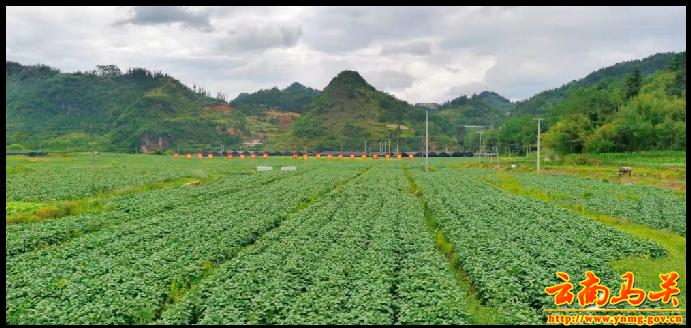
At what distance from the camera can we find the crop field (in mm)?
12023

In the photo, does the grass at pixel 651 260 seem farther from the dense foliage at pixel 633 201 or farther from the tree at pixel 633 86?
the tree at pixel 633 86

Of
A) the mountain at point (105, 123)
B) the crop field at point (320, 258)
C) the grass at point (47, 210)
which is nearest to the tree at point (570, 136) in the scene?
the crop field at point (320, 258)

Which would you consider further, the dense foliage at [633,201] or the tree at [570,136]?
the tree at [570,136]

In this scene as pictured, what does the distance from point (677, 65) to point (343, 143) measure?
96.6m

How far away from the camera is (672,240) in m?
21.7

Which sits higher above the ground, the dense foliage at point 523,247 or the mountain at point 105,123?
the mountain at point 105,123

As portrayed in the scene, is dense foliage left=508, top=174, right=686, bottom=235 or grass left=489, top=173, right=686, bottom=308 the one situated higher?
dense foliage left=508, top=174, right=686, bottom=235

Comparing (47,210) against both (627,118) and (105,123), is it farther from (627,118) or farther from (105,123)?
(105,123)

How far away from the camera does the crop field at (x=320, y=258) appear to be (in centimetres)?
1202

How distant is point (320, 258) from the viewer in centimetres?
1692

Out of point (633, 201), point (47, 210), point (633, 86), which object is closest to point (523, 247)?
point (633, 201)

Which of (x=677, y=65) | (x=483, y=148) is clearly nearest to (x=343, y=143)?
(x=483, y=148)

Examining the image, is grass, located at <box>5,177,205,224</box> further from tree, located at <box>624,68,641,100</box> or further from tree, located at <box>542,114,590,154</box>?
tree, located at <box>624,68,641,100</box>

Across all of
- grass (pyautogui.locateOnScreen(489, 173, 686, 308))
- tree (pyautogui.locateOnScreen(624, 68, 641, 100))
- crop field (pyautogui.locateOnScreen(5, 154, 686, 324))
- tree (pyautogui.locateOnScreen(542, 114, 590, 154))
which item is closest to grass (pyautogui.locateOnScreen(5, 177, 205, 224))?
crop field (pyautogui.locateOnScreen(5, 154, 686, 324))
